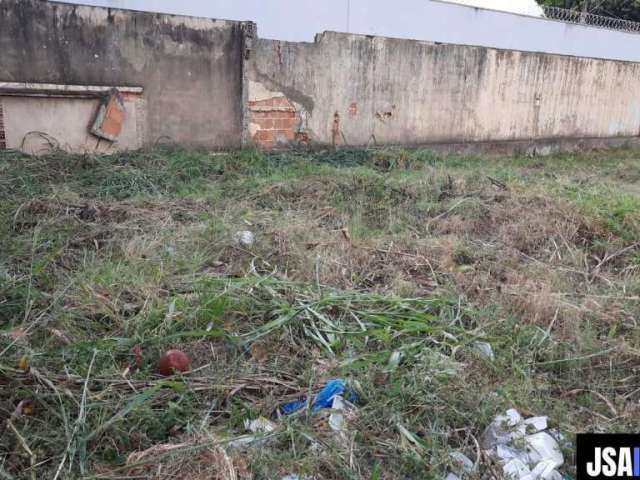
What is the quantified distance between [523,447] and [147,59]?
6093mm

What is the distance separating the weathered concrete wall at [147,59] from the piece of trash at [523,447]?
18.6ft

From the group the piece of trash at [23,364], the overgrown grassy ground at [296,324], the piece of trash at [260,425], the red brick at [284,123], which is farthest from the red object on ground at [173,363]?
the red brick at [284,123]

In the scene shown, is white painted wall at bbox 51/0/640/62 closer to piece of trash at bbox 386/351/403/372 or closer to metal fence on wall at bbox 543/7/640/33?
metal fence on wall at bbox 543/7/640/33

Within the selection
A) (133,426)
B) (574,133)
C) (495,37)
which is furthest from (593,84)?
(133,426)

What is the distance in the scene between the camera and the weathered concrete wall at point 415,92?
739 centimetres

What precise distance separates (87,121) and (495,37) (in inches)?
524

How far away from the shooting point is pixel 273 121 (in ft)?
24.1

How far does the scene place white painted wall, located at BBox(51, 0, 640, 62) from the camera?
41.3 ft

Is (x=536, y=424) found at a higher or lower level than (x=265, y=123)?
lower

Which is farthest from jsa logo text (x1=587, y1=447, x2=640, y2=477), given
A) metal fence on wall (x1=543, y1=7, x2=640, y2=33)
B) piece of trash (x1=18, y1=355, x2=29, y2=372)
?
metal fence on wall (x1=543, y1=7, x2=640, y2=33)

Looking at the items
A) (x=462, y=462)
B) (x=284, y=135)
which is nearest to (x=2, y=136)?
(x=284, y=135)

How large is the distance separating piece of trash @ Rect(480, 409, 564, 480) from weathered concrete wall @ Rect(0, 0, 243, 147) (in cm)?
567

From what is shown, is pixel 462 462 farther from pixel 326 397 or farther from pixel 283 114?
pixel 283 114

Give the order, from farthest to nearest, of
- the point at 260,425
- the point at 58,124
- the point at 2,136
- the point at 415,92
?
the point at 415,92 < the point at 58,124 < the point at 2,136 < the point at 260,425
